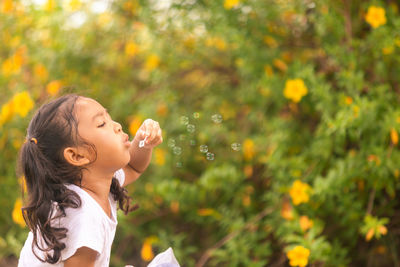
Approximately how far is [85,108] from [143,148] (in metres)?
0.22

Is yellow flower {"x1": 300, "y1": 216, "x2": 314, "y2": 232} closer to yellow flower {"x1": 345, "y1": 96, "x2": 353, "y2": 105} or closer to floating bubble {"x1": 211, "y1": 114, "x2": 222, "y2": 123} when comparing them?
yellow flower {"x1": 345, "y1": 96, "x2": 353, "y2": 105}

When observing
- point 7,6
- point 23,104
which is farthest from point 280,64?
point 7,6

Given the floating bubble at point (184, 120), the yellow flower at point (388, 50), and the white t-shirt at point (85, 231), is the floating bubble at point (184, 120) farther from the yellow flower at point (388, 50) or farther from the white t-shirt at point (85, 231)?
the white t-shirt at point (85, 231)

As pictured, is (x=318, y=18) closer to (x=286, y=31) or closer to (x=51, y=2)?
(x=286, y=31)

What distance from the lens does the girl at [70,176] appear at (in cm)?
102

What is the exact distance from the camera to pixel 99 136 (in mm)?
1051

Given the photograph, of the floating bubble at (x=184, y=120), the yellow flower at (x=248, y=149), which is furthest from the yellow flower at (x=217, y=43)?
the yellow flower at (x=248, y=149)

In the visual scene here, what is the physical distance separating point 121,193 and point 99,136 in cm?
26

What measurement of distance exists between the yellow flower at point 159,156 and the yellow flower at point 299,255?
79 centimetres

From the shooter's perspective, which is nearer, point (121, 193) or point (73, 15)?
point (121, 193)

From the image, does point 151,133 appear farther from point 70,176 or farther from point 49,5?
point 49,5

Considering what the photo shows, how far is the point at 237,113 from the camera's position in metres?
2.48

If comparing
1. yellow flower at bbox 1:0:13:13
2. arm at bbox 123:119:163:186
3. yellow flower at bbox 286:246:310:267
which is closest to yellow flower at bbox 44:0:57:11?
yellow flower at bbox 1:0:13:13

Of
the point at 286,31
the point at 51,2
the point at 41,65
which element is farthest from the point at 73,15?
the point at 286,31
